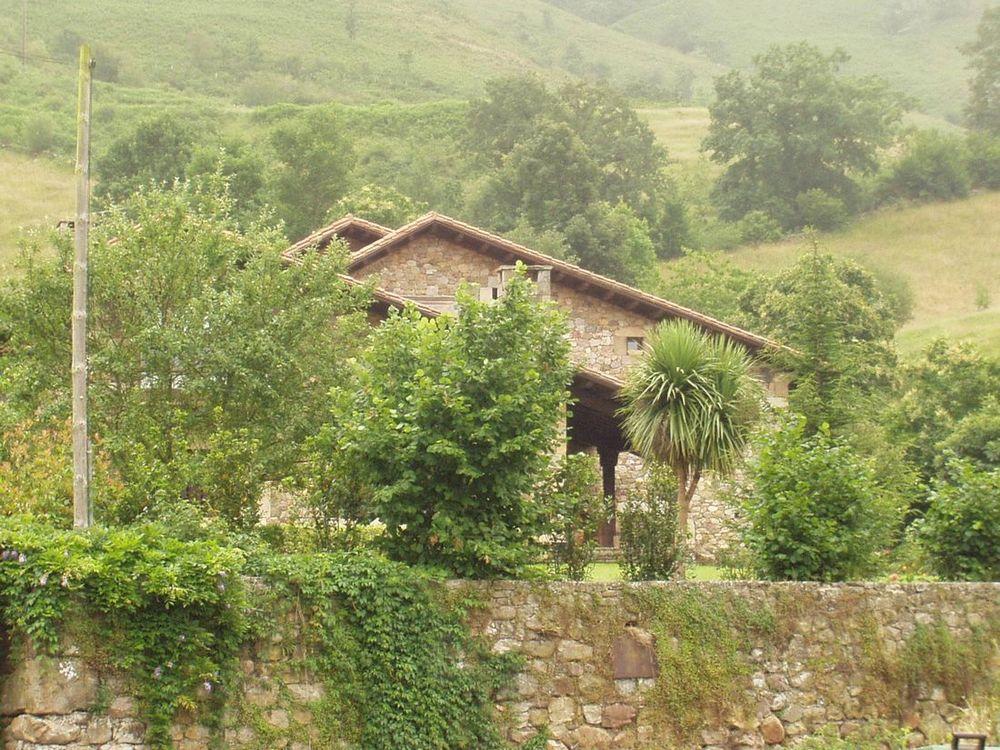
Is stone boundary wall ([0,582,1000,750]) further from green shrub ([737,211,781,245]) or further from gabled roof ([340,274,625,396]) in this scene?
green shrub ([737,211,781,245])

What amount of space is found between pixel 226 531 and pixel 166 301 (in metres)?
5.67

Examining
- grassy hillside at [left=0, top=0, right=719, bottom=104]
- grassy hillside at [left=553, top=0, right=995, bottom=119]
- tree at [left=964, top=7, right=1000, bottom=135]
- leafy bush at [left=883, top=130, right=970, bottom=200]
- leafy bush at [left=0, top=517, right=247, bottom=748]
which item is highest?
grassy hillside at [left=553, top=0, right=995, bottom=119]

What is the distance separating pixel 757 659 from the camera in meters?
14.9

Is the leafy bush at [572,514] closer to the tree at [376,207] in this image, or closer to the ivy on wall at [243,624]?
the ivy on wall at [243,624]

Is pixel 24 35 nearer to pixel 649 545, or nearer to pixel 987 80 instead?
pixel 987 80

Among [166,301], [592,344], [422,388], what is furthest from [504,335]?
[592,344]

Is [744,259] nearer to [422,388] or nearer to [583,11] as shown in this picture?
[422,388]

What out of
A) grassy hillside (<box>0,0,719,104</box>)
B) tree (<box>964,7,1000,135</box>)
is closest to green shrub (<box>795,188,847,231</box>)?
tree (<box>964,7,1000,135</box>)

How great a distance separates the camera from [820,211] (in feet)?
238

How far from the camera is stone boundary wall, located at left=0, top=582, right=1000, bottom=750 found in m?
13.0

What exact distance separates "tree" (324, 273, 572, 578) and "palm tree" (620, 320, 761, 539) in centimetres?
462

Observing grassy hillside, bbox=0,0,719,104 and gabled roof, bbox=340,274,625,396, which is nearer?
gabled roof, bbox=340,274,625,396

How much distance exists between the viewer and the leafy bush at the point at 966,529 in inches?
667

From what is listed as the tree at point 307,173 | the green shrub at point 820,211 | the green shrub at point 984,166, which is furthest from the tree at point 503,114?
the green shrub at point 984,166
